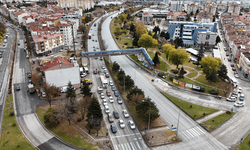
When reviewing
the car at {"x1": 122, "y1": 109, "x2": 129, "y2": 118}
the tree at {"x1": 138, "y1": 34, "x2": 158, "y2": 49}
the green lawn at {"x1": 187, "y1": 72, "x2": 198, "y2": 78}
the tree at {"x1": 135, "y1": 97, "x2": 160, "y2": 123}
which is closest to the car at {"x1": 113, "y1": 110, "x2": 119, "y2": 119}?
the car at {"x1": 122, "y1": 109, "x2": 129, "y2": 118}

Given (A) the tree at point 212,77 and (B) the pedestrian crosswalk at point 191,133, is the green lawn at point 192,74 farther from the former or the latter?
(B) the pedestrian crosswalk at point 191,133

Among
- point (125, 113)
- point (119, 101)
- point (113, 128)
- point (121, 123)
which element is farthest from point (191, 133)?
point (119, 101)

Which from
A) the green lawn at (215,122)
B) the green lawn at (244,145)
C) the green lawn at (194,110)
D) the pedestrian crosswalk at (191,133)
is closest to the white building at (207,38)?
the green lawn at (194,110)

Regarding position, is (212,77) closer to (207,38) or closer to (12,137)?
(207,38)

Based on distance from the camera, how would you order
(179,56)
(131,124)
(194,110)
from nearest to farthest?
(131,124), (194,110), (179,56)

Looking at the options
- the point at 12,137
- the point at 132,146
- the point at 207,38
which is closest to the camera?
the point at 132,146

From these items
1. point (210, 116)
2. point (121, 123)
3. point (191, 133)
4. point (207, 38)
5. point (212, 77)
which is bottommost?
point (191, 133)
